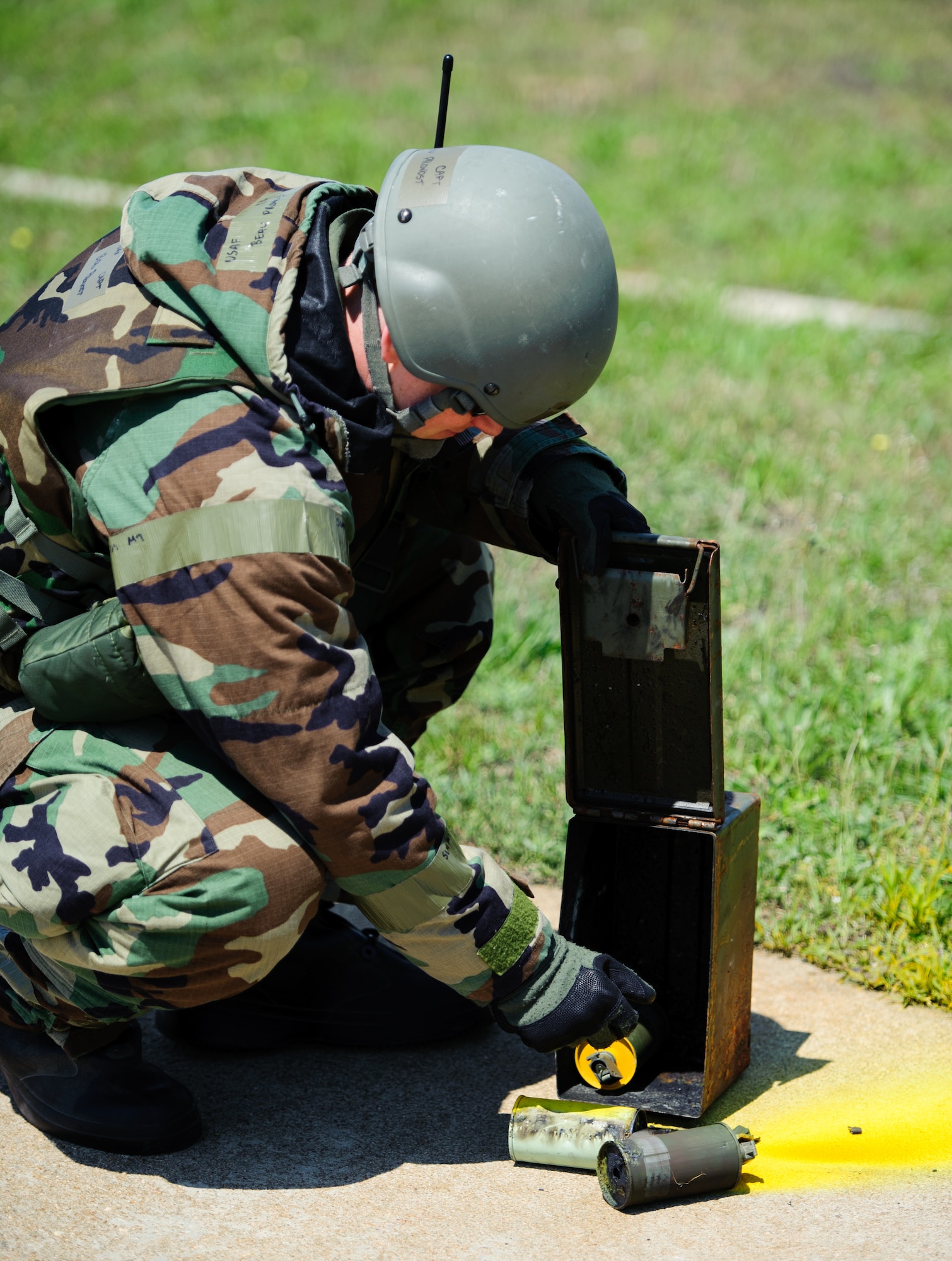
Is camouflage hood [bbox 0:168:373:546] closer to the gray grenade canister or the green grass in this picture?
the gray grenade canister

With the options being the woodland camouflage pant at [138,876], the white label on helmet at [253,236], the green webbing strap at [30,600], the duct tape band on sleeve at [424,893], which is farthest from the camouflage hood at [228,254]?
the duct tape band on sleeve at [424,893]

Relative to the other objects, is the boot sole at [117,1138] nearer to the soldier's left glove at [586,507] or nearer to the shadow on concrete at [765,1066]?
the shadow on concrete at [765,1066]

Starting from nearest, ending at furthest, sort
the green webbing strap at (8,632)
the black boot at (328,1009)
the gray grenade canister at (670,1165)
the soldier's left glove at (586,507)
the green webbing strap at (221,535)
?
the green webbing strap at (221,535)
the gray grenade canister at (670,1165)
the green webbing strap at (8,632)
the soldier's left glove at (586,507)
the black boot at (328,1009)

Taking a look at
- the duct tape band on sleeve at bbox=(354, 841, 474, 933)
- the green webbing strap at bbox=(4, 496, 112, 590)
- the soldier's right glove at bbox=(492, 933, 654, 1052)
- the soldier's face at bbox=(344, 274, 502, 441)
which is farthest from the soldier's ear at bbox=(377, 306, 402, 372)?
the soldier's right glove at bbox=(492, 933, 654, 1052)

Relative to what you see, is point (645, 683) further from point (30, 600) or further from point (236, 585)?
point (30, 600)

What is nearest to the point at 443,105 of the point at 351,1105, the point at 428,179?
the point at 428,179

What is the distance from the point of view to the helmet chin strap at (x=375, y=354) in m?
2.42

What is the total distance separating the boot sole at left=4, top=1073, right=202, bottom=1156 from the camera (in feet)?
8.38

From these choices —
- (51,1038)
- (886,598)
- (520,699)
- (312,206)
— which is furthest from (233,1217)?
(886,598)

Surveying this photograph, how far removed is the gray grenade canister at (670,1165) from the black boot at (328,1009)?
631 mm

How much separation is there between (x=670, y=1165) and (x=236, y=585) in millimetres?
1227

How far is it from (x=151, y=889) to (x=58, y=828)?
19 centimetres

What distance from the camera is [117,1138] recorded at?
8.37ft

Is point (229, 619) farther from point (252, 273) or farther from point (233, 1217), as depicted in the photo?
point (233, 1217)
